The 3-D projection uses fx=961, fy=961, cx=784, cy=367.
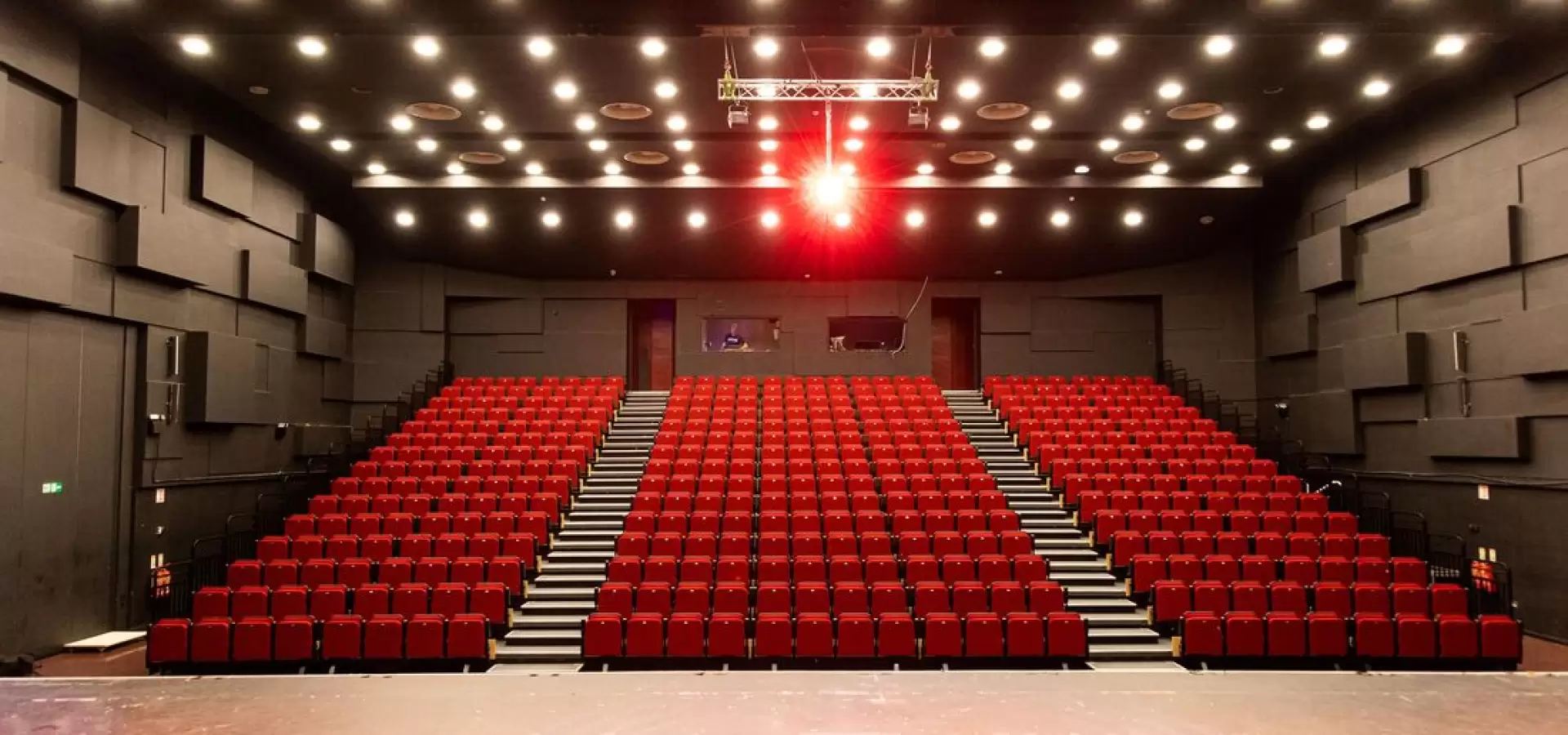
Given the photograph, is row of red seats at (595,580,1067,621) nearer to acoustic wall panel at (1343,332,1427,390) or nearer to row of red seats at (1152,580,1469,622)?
row of red seats at (1152,580,1469,622)

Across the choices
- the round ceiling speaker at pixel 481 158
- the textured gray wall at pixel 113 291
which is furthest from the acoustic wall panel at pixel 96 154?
the round ceiling speaker at pixel 481 158

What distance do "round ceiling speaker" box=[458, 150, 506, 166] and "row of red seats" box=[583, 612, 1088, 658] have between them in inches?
270

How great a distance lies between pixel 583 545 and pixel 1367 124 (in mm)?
9988

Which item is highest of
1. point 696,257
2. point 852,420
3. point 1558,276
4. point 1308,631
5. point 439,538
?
point 696,257

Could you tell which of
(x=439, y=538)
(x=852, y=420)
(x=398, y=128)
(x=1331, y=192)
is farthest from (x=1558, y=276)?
(x=398, y=128)

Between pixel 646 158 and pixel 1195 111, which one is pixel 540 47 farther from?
pixel 1195 111

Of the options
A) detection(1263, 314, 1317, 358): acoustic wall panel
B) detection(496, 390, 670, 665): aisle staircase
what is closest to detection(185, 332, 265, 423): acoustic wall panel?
detection(496, 390, 670, 665): aisle staircase

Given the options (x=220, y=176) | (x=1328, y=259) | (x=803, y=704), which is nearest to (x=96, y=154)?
(x=220, y=176)

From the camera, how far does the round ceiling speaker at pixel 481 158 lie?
39.4 ft

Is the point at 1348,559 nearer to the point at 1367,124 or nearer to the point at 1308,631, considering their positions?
the point at 1308,631

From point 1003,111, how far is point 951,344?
741 centimetres

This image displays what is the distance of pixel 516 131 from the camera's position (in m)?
11.2

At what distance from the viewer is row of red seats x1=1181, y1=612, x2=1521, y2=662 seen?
7.48 meters

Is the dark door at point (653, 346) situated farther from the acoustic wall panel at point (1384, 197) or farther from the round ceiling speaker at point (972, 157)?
the acoustic wall panel at point (1384, 197)
